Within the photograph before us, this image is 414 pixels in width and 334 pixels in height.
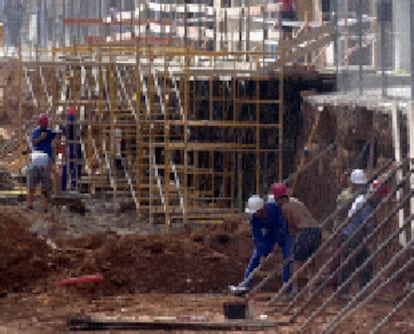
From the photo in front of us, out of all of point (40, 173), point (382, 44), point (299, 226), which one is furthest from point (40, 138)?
point (299, 226)

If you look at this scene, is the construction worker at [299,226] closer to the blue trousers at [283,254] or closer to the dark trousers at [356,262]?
the blue trousers at [283,254]

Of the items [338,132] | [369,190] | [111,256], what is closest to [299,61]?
[338,132]

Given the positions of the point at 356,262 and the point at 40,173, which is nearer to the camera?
the point at 356,262

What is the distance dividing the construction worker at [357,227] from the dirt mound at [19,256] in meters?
4.44

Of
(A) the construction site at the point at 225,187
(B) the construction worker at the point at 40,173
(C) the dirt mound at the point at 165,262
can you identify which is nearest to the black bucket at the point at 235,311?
(A) the construction site at the point at 225,187

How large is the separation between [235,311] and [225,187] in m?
10.9

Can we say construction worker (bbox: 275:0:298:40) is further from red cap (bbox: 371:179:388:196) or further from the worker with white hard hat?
the worker with white hard hat

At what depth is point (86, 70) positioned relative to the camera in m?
33.4

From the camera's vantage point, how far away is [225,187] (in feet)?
94.3

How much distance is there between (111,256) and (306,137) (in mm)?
5380

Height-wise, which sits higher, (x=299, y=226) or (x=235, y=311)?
(x=299, y=226)

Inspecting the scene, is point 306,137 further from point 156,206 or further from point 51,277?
point 51,277

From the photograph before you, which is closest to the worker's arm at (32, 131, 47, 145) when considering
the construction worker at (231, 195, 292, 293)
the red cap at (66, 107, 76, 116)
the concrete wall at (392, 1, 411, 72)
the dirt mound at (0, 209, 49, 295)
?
the red cap at (66, 107, 76, 116)

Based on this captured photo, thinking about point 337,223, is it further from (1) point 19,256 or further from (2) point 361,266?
(1) point 19,256
